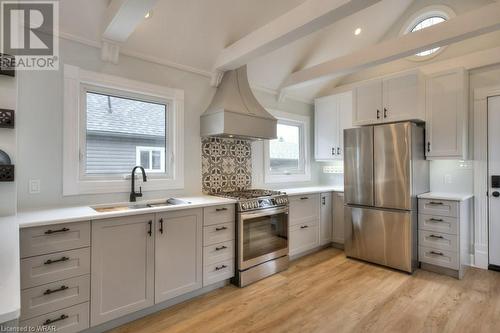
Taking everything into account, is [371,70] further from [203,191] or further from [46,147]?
[46,147]

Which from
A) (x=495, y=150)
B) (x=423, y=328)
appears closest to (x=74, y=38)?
(x=423, y=328)

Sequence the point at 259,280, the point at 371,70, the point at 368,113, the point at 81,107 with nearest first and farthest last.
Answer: the point at 81,107 < the point at 259,280 < the point at 368,113 < the point at 371,70

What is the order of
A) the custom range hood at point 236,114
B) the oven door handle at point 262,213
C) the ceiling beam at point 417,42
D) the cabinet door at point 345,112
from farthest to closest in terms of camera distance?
the cabinet door at point 345,112 < the custom range hood at point 236,114 < the oven door handle at point 262,213 < the ceiling beam at point 417,42

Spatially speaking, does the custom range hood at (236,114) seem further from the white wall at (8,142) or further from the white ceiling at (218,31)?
the white wall at (8,142)

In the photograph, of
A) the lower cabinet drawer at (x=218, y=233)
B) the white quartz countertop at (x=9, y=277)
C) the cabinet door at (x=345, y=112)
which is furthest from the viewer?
the cabinet door at (x=345, y=112)

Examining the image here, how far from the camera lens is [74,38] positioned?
2.41 metres

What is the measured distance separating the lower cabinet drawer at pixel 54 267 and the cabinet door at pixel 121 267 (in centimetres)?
8

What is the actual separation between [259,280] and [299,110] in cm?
287

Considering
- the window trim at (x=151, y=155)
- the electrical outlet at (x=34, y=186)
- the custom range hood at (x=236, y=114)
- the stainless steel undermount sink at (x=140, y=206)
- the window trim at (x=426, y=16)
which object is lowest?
the stainless steel undermount sink at (x=140, y=206)

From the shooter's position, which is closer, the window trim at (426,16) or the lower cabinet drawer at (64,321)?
the lower cabinet drawer at (64,321)

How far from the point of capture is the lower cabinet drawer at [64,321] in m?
1.76

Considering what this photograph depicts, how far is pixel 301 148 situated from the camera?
4715mm

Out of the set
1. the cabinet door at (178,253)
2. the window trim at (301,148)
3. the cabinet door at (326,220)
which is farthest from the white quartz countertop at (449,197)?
the cabinet door at (178,253)

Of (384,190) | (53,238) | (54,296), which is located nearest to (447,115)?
(384,190)
